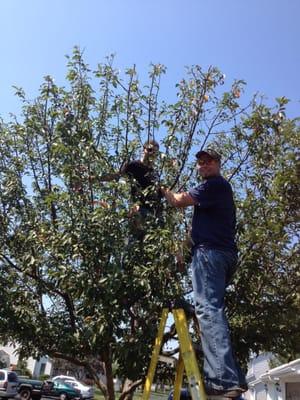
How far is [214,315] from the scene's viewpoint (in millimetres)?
3264

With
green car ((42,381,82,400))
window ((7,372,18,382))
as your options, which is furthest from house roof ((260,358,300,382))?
green car ((42,381,82,400))

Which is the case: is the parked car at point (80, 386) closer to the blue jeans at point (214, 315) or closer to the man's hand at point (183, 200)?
the man's hand at point (183, 200)

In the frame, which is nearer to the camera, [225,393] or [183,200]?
[225,393]

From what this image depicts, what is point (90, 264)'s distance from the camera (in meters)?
4.25

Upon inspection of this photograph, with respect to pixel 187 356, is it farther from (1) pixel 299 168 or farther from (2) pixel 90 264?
(1) pixel 299 168

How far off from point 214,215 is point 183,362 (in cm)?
119

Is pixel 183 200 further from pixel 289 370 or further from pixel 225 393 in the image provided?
pixel 289 370

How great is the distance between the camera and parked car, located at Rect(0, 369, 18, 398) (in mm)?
25391

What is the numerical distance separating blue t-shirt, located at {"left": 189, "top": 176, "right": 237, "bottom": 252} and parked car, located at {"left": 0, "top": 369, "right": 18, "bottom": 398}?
82.2ft

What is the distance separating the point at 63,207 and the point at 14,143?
1837mm

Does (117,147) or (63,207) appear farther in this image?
(117,147)

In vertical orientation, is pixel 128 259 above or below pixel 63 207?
below

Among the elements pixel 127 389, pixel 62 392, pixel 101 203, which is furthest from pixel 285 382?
pixel 62 392

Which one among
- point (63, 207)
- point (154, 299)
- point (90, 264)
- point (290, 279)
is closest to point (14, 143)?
point (63, 207)
